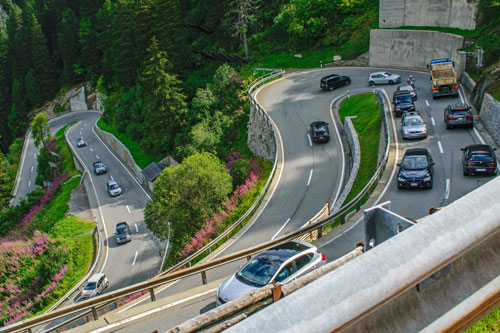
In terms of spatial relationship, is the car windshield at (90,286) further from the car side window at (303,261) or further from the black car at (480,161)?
the black car at (480,161)

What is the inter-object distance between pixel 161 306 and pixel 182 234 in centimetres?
1971

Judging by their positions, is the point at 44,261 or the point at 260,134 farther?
the point at 260,134

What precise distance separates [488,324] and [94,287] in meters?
30.8

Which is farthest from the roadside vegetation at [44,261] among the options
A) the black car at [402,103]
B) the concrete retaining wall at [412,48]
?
the concrete retaining wall at [412,48]

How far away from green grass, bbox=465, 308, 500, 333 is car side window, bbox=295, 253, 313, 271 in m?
7.86

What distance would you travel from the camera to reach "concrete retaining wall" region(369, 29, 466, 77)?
44.1m

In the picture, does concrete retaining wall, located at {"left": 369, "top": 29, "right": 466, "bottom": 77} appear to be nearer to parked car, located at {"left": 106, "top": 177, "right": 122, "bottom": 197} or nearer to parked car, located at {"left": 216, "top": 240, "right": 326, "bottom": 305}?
parked car, located at {"left": 106, "top": 177, "right": 122, "bottom": 197}

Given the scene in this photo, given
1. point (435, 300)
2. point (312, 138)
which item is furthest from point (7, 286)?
point (435, 300)

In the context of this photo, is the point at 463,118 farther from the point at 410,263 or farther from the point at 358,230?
the point at 410,263

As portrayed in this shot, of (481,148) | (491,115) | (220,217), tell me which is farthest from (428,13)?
(220,217)

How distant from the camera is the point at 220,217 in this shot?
101 ft

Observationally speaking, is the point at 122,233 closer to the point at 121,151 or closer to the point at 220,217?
the point at 220,217

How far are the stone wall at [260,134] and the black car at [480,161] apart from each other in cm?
1682

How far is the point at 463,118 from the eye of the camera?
29.1 metres
